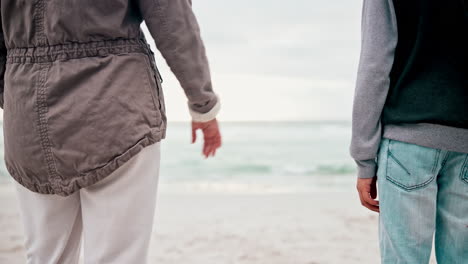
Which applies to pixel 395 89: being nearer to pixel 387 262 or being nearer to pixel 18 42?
pixel 387 262

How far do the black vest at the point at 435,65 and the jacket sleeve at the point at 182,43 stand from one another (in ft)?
1.81

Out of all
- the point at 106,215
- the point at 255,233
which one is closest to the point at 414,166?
the point at 106,215

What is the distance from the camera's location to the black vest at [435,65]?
1208 mm

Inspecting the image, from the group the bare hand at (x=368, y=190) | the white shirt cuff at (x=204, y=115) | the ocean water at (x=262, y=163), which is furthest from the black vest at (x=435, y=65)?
the ocean water at (x=262, y=163)

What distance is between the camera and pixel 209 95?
1363 millimetres

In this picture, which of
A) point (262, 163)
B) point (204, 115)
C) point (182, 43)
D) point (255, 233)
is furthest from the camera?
point (262, 163)

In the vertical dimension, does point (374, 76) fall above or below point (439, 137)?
above

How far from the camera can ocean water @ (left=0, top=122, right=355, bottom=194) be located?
9.67 meters

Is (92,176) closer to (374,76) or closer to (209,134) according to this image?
(209,134)

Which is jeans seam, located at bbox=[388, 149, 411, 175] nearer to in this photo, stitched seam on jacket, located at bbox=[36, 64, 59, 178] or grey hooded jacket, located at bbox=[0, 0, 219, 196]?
grey hooded jacket, located at bbox=[0, 0, 219, 196]

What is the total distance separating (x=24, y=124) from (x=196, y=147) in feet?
51.8

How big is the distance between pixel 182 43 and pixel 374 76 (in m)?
0.54

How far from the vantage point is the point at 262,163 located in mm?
14320

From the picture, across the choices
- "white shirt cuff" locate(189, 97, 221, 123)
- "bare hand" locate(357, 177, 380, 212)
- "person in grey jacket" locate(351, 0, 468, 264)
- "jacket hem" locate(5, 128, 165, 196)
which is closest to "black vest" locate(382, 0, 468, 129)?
"person in grey jacket" locate(351, 0, 468, 264)
